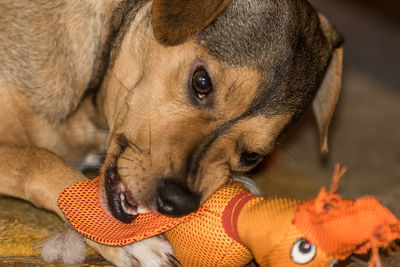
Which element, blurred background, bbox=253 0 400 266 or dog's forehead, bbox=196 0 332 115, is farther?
blurred background, bbox=253 0 400 266

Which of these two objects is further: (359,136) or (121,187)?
(359,136)

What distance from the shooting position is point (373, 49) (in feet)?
24.3

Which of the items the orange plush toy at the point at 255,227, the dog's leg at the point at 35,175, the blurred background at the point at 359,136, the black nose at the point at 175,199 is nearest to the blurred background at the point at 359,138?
the blurred background at the point at 359,136

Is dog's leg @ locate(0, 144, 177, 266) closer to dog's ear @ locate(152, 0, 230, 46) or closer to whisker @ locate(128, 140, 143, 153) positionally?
whisker @ locate(128, 140, 143, 153)

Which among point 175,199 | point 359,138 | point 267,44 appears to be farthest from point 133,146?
point 359,138

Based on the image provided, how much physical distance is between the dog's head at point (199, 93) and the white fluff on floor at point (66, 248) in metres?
Result: 0.23

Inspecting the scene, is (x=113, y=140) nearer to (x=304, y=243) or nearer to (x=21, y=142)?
(x=21, y=142)

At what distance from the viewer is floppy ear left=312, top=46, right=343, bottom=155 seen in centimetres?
358

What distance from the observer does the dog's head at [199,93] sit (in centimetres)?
264

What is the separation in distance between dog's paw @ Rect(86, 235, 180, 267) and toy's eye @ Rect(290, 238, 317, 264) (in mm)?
643

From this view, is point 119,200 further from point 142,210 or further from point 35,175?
point 35,175

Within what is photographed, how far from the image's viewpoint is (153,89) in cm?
281

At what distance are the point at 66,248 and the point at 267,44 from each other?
131 cm

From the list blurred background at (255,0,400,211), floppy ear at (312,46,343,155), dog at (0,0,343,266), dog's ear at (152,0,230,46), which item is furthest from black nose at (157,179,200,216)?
floppy ear at (312,46,343,155)
